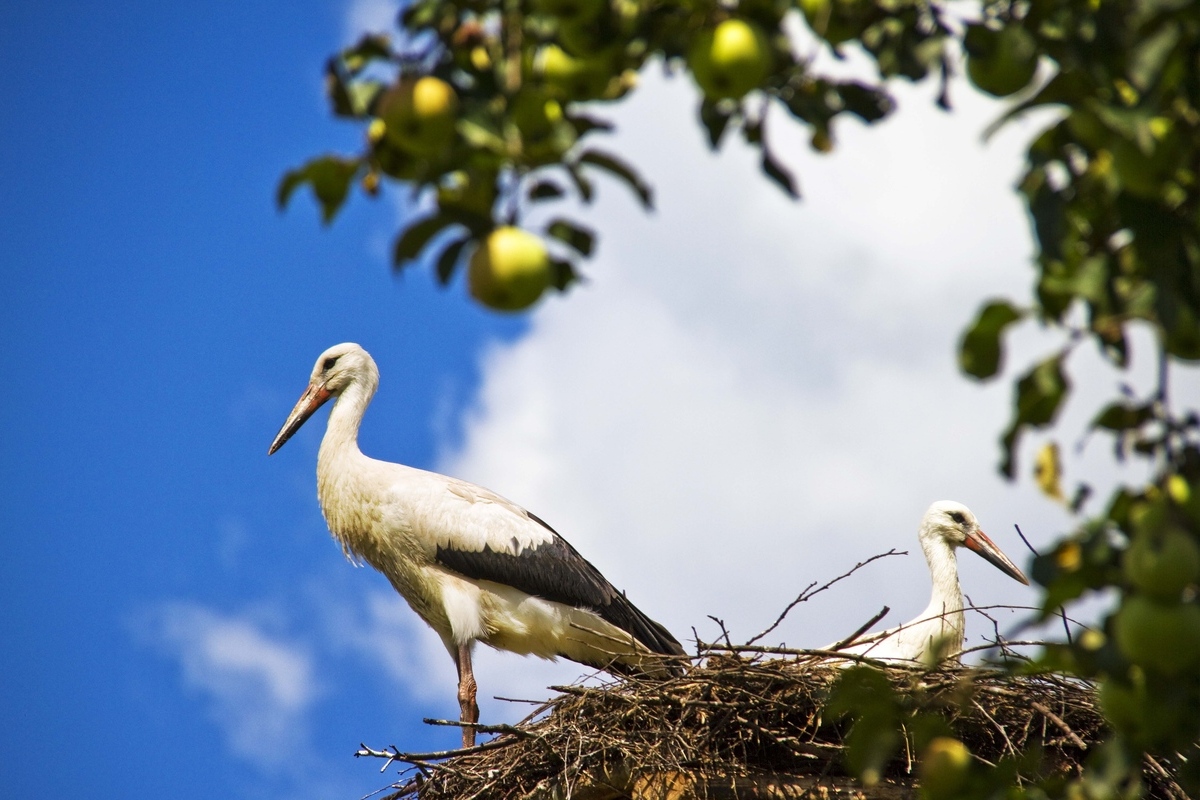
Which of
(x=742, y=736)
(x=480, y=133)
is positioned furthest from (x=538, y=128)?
(x=742, y=736)

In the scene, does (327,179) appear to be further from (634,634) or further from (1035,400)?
(634,634)

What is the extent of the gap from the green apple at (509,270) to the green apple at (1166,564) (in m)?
0.76

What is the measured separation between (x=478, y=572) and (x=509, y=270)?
602cm

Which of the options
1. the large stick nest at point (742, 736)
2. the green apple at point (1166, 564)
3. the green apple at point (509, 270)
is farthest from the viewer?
the large stick nest at point (742, 736)

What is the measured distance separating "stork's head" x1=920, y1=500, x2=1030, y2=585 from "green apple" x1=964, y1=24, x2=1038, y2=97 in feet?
21.9

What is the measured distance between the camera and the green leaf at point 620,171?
5.53 feet

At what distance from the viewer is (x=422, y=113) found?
1.60m

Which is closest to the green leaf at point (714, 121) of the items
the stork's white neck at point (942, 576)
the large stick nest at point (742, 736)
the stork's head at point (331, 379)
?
the large stick nest at point (742, 736)

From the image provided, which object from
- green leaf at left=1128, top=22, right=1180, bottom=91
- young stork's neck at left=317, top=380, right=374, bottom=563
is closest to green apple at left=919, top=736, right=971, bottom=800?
green leaf at left=1128, top=22, right=1180, bottom=91

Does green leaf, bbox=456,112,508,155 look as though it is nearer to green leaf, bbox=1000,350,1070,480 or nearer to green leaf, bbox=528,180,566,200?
green leaf, bbox=528,180,566,200

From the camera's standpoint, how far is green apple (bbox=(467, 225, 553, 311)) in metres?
1.60

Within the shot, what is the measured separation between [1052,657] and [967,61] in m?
0.82

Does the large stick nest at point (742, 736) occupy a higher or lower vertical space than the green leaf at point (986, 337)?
higher

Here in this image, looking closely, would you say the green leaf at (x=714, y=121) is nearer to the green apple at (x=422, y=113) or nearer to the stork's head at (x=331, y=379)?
the green apple at (x=422, y=113)
